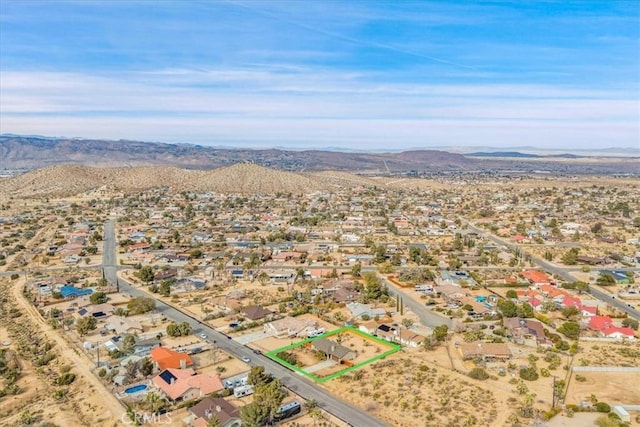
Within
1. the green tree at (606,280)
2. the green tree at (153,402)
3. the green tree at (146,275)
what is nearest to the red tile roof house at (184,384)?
the green tree at (153,402)

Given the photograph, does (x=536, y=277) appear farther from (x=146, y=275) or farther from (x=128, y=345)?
(x=146, y=275)

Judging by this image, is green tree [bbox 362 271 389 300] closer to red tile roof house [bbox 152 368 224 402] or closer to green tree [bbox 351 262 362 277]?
green tree [bbox 351 262 362 277]

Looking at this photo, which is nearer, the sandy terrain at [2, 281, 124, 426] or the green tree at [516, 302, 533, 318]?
the sandy terrain at [2, 281, 124, 426]

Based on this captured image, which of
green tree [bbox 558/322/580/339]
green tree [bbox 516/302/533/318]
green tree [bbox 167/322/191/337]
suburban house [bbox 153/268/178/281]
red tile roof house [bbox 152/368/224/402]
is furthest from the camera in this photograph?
suburban house [bbox 153/268/178/281]

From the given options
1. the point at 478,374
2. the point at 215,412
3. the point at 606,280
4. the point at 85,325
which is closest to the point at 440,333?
the point at 478,374

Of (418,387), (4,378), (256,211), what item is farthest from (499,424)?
(256,211)

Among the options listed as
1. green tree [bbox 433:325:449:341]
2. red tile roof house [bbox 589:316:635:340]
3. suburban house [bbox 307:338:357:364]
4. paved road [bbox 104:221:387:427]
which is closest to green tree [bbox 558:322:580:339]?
red tile roof house [bbox 589:316:635:340]

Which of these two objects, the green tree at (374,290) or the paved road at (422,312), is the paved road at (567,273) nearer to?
the paved road at (422,312)
